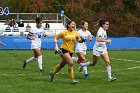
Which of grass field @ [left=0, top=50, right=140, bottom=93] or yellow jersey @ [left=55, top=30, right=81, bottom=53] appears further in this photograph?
yellow jersey @ [left=55, top=30, right=81, bottom=53]

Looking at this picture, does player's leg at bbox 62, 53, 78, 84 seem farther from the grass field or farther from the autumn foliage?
the autumn foliage

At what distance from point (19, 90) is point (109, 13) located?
47.2m

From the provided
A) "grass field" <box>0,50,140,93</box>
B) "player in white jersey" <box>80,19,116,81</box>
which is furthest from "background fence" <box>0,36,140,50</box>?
"player in white jersey" <box>80,19,116,81</box>

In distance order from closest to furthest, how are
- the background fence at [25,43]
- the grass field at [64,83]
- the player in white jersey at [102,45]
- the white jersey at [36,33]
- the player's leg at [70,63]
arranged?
the grass field at [64,83]
the player's leg at [70,63]
the player in white jersey at [102,45]
the white jersey at [36,33]
the background fence at [25,43]

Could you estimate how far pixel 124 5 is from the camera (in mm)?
62656

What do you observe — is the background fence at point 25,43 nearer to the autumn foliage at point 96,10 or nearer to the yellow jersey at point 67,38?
the autumn foliage at point 96,10

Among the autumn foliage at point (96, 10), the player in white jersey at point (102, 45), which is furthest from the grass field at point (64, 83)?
the autumn foliage at point (96, 10)

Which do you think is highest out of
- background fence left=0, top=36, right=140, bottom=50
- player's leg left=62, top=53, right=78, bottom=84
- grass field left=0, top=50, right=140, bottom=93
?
player's leg left=62, top=53, right=78, bottom=84

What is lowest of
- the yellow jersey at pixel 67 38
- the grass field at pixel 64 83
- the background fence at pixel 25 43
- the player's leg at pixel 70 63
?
the background fence at pixel 25 43

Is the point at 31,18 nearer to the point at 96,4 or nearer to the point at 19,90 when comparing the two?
the point at 96,4

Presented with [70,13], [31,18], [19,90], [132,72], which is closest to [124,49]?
[31,18]

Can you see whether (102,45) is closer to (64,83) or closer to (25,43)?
(64,83)

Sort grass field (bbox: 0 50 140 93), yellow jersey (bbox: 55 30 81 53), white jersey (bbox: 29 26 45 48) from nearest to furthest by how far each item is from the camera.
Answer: grass field (bbox: 0 50 140 93), yellow jersey (bbox: 55 30 81 53), white jersey (bbox: 29 26 45 48)

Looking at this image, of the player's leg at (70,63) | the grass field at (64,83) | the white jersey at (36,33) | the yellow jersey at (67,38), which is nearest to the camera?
the grass field at (64,83)
